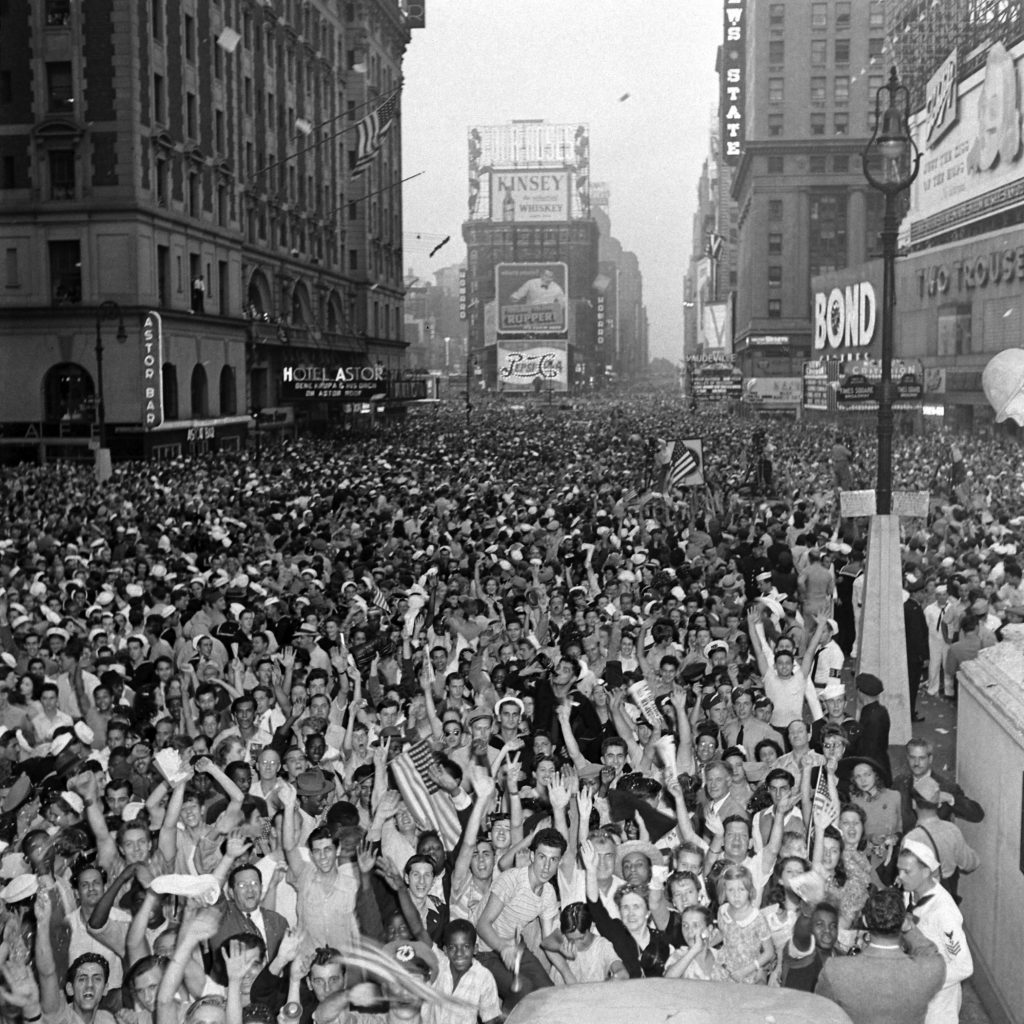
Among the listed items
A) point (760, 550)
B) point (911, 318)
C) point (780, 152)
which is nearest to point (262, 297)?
point (911, 318)

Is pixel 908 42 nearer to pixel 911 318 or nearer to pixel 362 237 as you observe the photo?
pixel 911 318

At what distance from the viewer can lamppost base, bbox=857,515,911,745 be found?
13.2 metres

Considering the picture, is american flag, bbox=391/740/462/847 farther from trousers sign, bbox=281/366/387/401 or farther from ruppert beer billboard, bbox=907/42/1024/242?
ruppert beer billboard, bbox=907/42/1024/242

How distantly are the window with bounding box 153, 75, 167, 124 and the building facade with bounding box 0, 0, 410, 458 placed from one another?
0.22ft

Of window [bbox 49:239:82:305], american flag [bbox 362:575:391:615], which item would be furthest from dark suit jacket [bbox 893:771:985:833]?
window [bbox 49:239:82:305]

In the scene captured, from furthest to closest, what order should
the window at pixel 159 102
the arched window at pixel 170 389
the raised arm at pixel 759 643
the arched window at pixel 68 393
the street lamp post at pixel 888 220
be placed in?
the arched window at pixel 170 389 < the window at pixel 159 102 < the arched window at pixel 68 393 < the street lamp post at pixel 888 220 < the raised arm at pixel 759 643

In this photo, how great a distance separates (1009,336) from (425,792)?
49.0 metres

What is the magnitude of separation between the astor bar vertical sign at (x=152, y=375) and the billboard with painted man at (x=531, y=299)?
109 m

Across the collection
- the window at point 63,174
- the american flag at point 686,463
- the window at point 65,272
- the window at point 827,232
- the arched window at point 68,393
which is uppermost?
the window at point 827,232

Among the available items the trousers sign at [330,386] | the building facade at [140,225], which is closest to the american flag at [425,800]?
the building facade at [140,225]

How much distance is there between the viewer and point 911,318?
67750mm

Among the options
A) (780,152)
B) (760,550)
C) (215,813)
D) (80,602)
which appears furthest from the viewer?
(780,152)

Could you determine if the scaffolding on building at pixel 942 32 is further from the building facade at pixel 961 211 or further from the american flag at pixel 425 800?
the american flag at pixel 425 800

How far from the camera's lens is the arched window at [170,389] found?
50469 mm
